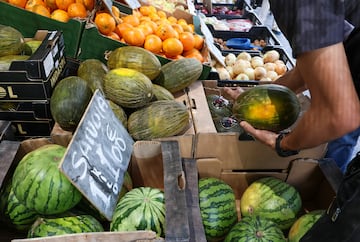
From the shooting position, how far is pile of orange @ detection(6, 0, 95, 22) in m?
2.28

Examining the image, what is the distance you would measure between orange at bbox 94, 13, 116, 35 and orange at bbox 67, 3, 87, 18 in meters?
0.09

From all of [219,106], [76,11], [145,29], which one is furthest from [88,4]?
[219,106]

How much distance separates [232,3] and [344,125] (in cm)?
406

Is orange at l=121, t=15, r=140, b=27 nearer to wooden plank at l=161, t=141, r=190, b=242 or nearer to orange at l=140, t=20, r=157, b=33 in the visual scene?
orange at l=140, t=20, r=157, b=33

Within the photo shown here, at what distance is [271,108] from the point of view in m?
1.62

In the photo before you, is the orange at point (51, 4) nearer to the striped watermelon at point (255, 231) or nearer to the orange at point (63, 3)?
the orange at point (63, 3)

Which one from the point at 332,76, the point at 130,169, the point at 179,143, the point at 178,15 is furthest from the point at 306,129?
the point at 178,15

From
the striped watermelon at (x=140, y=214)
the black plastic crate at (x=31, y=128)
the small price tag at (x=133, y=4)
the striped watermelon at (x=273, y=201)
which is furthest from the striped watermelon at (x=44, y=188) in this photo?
the small price tag at (x=133, y=4)

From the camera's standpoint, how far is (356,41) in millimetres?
1138

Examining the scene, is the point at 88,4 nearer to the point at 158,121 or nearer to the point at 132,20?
the point at 132,20

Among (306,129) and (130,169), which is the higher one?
(306,129)

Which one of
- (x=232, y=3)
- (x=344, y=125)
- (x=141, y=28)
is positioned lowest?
(x=232, y=3)

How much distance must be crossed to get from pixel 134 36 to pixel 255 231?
4.72 ft

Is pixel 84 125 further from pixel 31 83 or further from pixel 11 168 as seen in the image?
pixel 31 83
